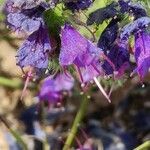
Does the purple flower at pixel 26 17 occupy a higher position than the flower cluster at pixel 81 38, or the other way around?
the purple flower at pixel 26 17

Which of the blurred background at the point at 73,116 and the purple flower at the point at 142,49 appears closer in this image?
the purple flower at the point at 142,49

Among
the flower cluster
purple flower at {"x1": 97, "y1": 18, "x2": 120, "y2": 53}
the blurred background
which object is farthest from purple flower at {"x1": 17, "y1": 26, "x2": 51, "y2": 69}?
the blurred background

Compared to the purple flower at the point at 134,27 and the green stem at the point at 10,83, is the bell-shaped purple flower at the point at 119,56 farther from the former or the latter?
the green stem at the point at 10,83

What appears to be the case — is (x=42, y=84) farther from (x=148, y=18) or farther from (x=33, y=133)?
(x=148, y=18)

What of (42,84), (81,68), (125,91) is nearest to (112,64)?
(81,68)

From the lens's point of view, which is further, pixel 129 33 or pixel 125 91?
pixel 125 91

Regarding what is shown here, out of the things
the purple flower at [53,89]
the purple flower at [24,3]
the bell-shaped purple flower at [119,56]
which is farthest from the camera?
the purple flower at [53,89]

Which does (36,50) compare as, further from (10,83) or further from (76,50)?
(10,83)

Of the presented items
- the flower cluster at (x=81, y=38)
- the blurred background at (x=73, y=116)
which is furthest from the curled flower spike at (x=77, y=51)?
the blurred background at (x=73, y=116)
